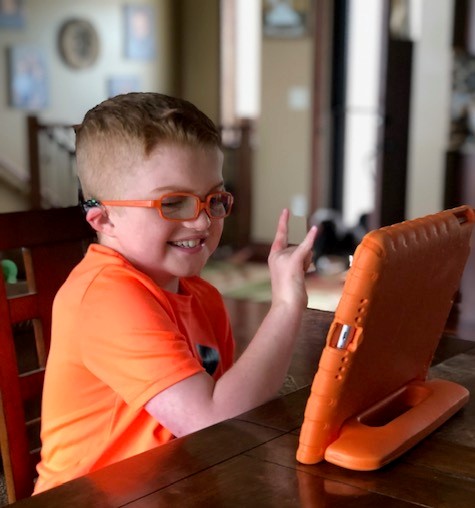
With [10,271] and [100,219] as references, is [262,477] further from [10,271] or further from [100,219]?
[10,271]

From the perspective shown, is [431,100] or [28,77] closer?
[431,100]

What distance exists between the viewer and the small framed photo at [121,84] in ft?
26.3

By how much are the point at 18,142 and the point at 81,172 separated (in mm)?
6373

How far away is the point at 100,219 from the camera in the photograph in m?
1.14

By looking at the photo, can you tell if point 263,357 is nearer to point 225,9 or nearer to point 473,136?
point 473,136

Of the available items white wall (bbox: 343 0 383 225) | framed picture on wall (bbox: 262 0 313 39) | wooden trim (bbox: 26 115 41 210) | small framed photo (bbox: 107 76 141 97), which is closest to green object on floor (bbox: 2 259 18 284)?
white wall (bbox: 343 0 383 225)

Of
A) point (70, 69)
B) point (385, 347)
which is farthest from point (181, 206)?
point (70, 69)

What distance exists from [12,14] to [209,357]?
655 cm

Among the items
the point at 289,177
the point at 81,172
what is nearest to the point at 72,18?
the point at 289,177

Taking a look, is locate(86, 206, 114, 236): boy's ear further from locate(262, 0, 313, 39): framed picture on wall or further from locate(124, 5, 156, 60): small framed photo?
locate(124, 5, 156, 60): small framed photo

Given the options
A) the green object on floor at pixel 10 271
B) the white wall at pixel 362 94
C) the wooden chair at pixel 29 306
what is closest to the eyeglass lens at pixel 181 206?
the wooden chair at pixel 29 306

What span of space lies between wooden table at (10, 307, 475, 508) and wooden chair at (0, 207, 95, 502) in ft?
1.36

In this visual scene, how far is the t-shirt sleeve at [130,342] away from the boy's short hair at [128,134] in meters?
0.15

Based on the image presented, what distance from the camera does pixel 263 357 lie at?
40.2 inches
